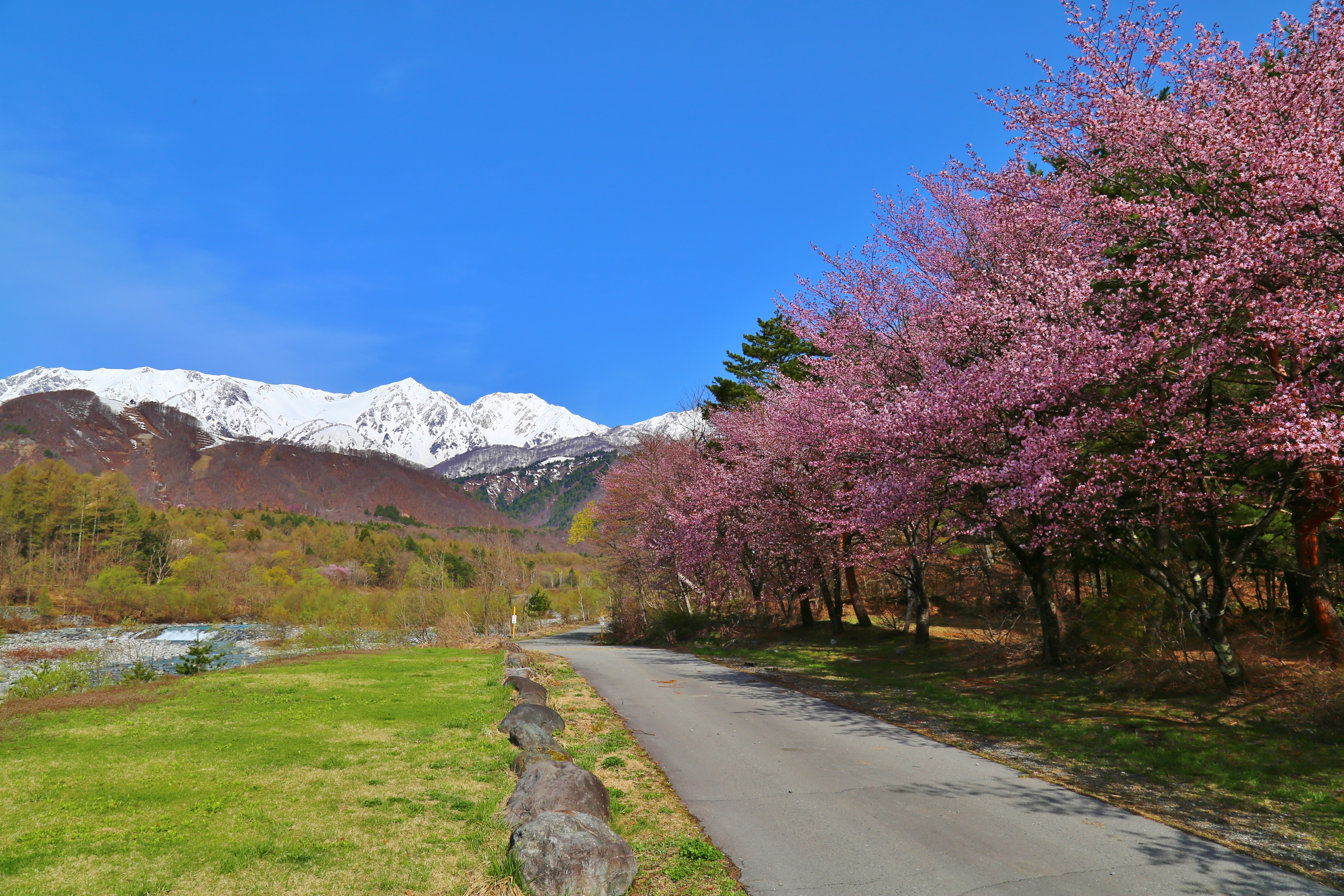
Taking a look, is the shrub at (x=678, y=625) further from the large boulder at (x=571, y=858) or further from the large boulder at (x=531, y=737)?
the large boulder at (x=571, y=858)

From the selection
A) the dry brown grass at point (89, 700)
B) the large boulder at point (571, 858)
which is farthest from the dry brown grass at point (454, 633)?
the large boulder at point (571, 858)

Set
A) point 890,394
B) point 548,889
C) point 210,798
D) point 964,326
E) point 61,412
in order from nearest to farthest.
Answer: point 548,889 < point 210,798 < point 964,326 < point 890,394 < point 61,412

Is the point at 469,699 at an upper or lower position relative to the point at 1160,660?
lower

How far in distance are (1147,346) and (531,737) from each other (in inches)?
380

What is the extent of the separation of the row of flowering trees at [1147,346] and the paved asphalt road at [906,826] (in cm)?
413

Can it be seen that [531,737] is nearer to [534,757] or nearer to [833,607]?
[534,757]

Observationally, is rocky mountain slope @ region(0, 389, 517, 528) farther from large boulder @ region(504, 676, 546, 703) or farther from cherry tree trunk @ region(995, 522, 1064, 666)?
cherry tree trunk @ region(995, 522, 1064, 666)

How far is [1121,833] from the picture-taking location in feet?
19.7

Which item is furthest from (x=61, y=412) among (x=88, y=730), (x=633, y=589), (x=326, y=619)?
(x=88, y=730)

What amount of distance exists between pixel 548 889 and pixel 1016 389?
931 cm

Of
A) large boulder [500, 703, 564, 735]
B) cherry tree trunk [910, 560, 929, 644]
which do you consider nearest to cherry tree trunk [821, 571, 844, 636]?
cherry tree trunk [910, 560, 929, 644]

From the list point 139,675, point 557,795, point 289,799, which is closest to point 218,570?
point 139,675

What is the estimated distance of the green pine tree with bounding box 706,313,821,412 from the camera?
111 ft

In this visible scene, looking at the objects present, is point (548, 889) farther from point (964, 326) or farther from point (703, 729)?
point (964, 326)
